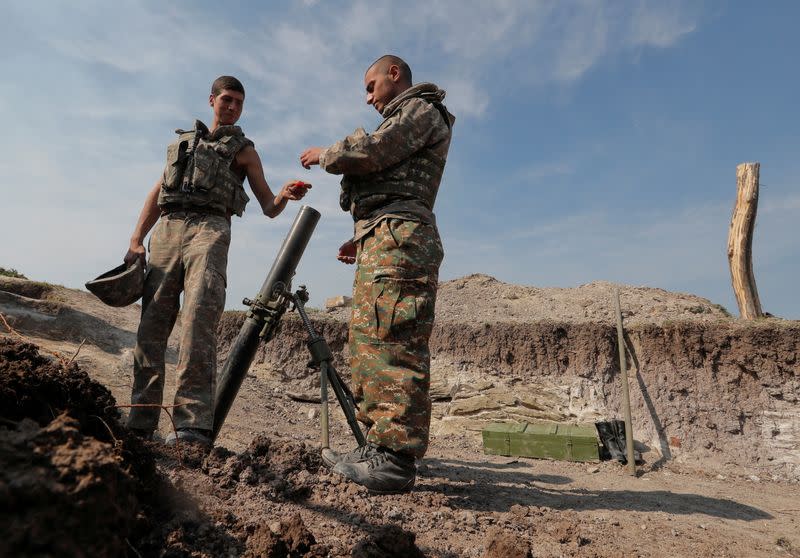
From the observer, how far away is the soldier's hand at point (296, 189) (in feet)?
11.2

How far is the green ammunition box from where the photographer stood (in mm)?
5477

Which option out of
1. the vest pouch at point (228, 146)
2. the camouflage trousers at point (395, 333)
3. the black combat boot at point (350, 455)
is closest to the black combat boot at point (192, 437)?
the black combat boot at point (350, 455)

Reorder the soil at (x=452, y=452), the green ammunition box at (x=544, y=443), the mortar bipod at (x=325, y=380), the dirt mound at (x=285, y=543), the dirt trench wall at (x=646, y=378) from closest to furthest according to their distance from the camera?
the soil at (x=452, y=452) → the dirt mound at (x=285, y=543) → the mortar bipod at (x=325, y=380) → the green ammunition box at (x=544, y=443) → the dirt trench wall at (x=646, y=378)

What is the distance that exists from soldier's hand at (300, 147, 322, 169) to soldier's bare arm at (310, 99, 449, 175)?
0.03 m

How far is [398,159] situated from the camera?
300 centimetres

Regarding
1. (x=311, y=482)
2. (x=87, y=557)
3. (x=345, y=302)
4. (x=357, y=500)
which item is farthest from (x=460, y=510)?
(x=345, y=302)

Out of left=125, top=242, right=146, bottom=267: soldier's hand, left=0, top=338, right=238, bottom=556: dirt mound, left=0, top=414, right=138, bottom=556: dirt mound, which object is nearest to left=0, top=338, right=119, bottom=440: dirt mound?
left=0, top=338, right=238, bottom=556: dirt mound

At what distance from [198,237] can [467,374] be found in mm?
5535

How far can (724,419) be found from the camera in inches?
253

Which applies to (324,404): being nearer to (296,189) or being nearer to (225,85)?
(296,189)

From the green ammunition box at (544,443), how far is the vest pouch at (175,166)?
13.4 ft

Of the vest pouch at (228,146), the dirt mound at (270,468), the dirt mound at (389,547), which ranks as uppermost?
the vest pouch at (228,146)

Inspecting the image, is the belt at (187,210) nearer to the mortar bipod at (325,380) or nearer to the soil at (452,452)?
the mortar bipod at (325,380)

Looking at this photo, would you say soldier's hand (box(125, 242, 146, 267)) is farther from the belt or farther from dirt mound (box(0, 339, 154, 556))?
dirt mound (box(0, 339, 154, 556))
